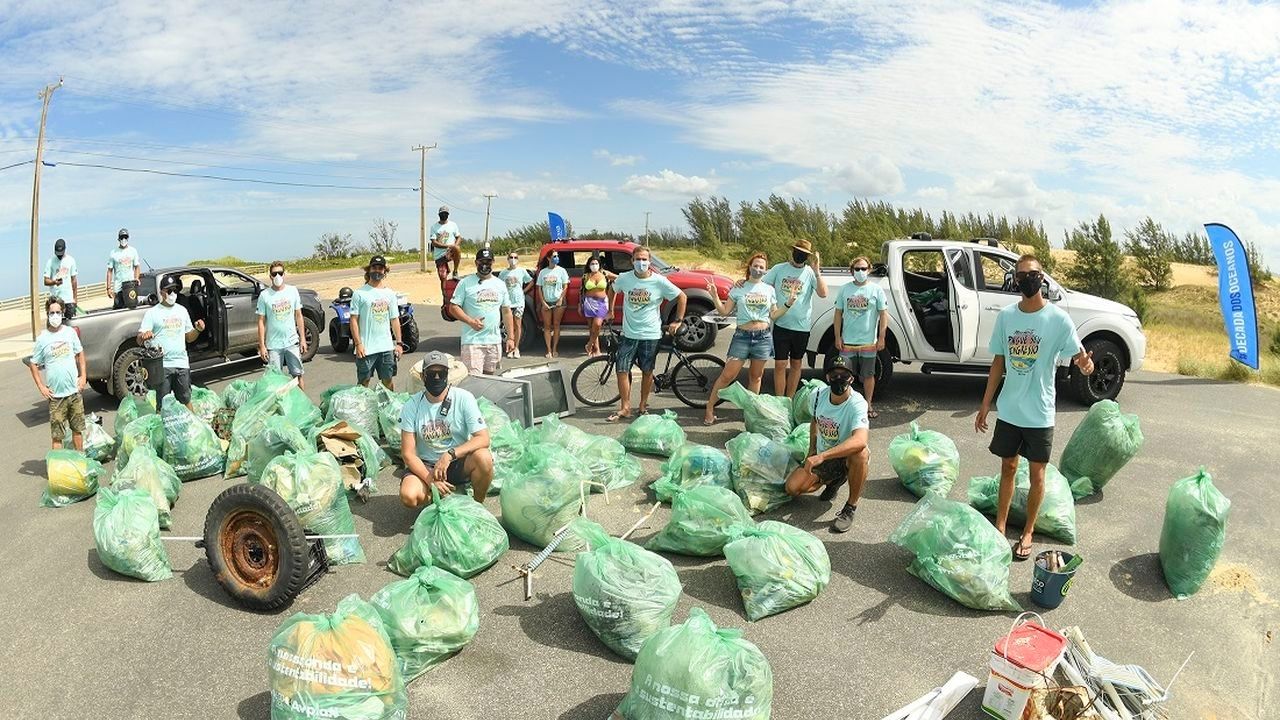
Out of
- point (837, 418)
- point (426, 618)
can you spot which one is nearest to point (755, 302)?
point (837, 418)

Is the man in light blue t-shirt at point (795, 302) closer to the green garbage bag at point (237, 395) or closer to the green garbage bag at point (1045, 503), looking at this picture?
the green garbage bag at point (1045, 503)

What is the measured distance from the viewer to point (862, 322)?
753cm

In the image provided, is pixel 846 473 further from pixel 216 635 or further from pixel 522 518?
pixel 216 635

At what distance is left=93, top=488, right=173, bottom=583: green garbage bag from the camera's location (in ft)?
15.6

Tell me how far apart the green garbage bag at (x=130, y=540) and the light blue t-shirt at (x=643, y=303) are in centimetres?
419

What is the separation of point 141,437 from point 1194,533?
755 cm

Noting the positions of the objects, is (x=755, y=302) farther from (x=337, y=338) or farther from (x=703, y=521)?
(x=337, y=338)

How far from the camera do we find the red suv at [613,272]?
11.5m

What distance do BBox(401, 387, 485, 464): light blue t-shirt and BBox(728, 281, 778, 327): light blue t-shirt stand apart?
3.11 metres

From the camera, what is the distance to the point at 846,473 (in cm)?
567

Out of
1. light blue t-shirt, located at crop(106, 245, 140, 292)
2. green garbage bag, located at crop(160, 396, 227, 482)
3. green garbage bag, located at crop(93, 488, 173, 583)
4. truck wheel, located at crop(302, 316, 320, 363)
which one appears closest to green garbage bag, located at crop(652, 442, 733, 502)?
green garbage bag, located at crop(93, 488, 173, 583)

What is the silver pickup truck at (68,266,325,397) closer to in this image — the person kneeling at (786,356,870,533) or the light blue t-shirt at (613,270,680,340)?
the light blue t-shirt at (613,270,680,340)

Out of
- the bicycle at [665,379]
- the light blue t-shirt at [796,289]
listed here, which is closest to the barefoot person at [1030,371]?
the light blue t-shirt at [796,289]

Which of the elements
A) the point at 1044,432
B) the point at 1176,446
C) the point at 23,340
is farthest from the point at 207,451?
the point at 23,340
